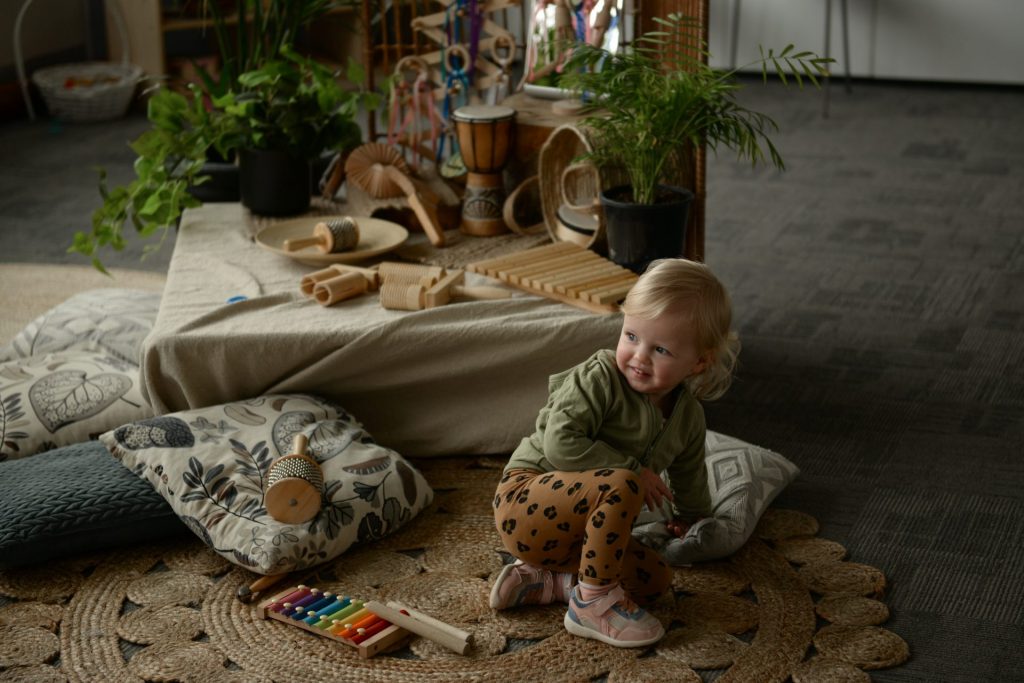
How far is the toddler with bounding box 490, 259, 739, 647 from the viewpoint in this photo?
164 cm

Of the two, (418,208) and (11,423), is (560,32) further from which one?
(11,423)

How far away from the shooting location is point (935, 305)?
9.40ft

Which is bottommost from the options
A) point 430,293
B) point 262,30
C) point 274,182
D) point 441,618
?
point 441,618

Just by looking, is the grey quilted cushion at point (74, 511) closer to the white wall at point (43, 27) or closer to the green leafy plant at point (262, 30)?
the green leafy plant at point (262, 30)

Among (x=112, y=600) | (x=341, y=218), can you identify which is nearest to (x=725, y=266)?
(x=341, y=218)

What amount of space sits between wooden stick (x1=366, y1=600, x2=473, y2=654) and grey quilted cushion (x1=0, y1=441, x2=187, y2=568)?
0.42m

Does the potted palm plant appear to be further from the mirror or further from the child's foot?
the child's foot

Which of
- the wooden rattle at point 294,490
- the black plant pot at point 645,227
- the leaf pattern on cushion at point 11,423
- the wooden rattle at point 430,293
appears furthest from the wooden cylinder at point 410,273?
the leaf pattern on cushion at point 11,423

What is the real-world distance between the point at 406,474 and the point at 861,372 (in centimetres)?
108

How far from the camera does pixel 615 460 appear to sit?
168 cm

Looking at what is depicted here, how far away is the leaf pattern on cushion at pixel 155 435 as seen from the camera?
194 centimetres

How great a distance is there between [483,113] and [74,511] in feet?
3.75

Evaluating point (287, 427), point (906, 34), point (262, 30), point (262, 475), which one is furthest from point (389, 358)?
point (906, 34)

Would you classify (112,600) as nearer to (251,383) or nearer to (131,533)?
(131,533)
